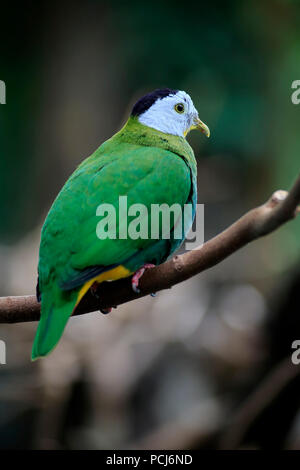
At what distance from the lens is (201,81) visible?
4.82 meters

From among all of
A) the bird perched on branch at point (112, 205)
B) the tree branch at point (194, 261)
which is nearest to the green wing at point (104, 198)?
the bird perched on branch at point (112, 205)

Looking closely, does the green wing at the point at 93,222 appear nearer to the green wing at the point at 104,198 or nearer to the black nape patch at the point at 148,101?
the green wing at the point at 104,198

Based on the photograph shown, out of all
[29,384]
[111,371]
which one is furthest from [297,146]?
[29,384]

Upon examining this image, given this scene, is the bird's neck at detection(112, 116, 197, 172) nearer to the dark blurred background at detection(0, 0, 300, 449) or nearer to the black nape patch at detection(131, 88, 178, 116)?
the black nape patch at detection(131, 88, 178, 116)

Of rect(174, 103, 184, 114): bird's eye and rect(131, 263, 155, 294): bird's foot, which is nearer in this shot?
rect(131, 263, 155, 294): bird's foot

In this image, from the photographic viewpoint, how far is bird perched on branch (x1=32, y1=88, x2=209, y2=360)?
195 cm

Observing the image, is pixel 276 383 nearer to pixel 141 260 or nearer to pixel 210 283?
pixel 210 283

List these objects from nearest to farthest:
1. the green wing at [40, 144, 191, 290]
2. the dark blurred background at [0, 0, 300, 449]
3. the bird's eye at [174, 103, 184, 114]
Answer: the green wing at [40, 144, 191, 290] → the bird's eye at [174, 103, 184, 114] → the dark blurred background at [0, 0, 300, 449]

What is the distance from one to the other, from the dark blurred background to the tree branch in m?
1.89

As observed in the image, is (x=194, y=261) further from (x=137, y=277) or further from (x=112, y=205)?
(x=112, y=205)

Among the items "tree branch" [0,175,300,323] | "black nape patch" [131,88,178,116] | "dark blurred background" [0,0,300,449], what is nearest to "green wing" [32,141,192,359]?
"tree branch" [0,175,300,323]

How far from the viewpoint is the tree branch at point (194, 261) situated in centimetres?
162

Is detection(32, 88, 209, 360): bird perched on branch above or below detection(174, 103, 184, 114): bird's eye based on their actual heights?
below

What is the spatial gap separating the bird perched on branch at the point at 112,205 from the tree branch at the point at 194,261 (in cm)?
5
